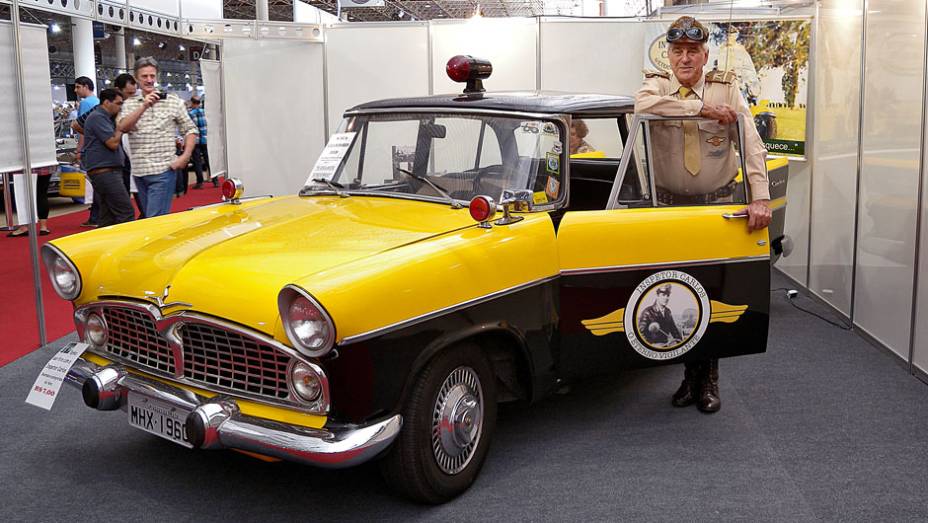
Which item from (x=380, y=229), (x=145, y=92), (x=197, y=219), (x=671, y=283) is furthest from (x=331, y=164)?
(x=145, y=92)

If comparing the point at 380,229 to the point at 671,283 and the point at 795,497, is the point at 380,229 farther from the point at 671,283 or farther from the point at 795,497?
the point at 795,497

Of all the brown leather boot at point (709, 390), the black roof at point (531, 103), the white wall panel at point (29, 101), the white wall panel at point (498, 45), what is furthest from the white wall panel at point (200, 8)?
→ the brown leather boot at point (709, 390)

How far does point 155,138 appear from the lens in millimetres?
7254

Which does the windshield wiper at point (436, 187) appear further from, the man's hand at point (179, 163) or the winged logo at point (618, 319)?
the man's hand at point (179, 163)

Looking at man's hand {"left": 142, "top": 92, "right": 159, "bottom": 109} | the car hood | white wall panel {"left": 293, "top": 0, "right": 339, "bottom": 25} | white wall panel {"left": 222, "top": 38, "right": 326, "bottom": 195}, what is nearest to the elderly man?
the car hood

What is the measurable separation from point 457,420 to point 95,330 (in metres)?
1.67

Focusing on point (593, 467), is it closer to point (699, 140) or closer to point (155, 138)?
point (699, 140)

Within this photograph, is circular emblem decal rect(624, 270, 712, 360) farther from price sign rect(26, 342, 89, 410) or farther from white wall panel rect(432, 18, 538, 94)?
white wall panel rect(432, 18, 538, 94)

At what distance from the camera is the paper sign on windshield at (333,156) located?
4.84m

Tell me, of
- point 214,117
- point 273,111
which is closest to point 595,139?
point 273,111

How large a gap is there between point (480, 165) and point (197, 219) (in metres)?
1.46

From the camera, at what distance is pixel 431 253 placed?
139 inches

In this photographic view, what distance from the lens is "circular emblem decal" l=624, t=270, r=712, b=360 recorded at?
437 centimetres

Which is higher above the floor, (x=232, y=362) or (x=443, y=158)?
(x=443, y=158)
